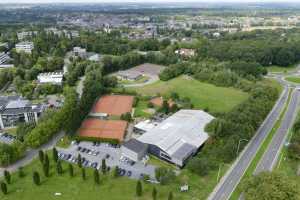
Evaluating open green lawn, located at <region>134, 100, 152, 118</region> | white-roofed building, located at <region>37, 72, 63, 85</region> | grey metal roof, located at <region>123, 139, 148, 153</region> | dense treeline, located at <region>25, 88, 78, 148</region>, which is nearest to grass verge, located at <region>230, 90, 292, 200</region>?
grey metal roof, located at <region>123, 139, 148, 153</region>

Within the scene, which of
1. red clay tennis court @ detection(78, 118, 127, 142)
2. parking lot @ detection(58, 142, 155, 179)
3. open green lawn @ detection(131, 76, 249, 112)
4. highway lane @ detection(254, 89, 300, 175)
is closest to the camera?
parking lot @ detection(58, 142, 155, 179)

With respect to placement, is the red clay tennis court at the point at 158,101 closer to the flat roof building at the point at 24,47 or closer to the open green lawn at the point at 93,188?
the open green lawn at the point at 93,188

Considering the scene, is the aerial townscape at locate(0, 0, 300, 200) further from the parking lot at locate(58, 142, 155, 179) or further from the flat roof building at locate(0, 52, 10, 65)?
the flat roof building at locate(0, 52, 10, 65)

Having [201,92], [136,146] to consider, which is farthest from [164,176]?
[201,92]

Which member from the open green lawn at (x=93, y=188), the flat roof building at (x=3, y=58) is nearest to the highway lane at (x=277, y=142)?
the open green lawn at (x=93, y=188)

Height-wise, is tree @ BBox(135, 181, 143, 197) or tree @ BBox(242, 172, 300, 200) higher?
tree @ BBox(242, 172, 300, 200)

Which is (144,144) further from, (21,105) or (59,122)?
(21,105)
